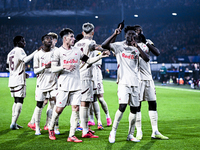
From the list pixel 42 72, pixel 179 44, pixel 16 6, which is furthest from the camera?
pixel 16 6

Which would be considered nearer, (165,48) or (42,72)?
(42,72)

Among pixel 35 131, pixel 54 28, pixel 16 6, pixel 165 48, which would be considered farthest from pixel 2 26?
pixel 35 131

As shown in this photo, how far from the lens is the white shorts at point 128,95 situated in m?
5.22

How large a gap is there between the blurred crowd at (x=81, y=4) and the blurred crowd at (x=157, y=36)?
3.67m

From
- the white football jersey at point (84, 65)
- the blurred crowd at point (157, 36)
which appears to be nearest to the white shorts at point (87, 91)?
the white football jersey at point (84, 65)

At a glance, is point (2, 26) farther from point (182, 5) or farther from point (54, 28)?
point (182, 5)

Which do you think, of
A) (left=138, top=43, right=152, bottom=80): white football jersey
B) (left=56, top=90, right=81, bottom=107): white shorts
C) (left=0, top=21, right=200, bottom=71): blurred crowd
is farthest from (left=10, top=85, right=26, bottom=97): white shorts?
(left=0, top=21, right=200, bottom=71): blurred crowd

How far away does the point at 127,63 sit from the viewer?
17.4 ft

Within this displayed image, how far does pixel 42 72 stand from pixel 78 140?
1.80 m

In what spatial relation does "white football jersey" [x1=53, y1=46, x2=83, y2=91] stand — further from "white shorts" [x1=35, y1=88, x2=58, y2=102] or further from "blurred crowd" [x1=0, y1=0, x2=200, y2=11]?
"blurred crowd" [x1=0, y1=0, x2=200, y2=11]

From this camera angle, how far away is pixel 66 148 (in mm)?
4898

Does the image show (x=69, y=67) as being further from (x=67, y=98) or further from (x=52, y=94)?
(x=52, y=94)

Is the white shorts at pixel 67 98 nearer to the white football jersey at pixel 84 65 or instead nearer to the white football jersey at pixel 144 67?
the white football jersey at pixel 84 65

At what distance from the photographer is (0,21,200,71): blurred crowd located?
38.4m
